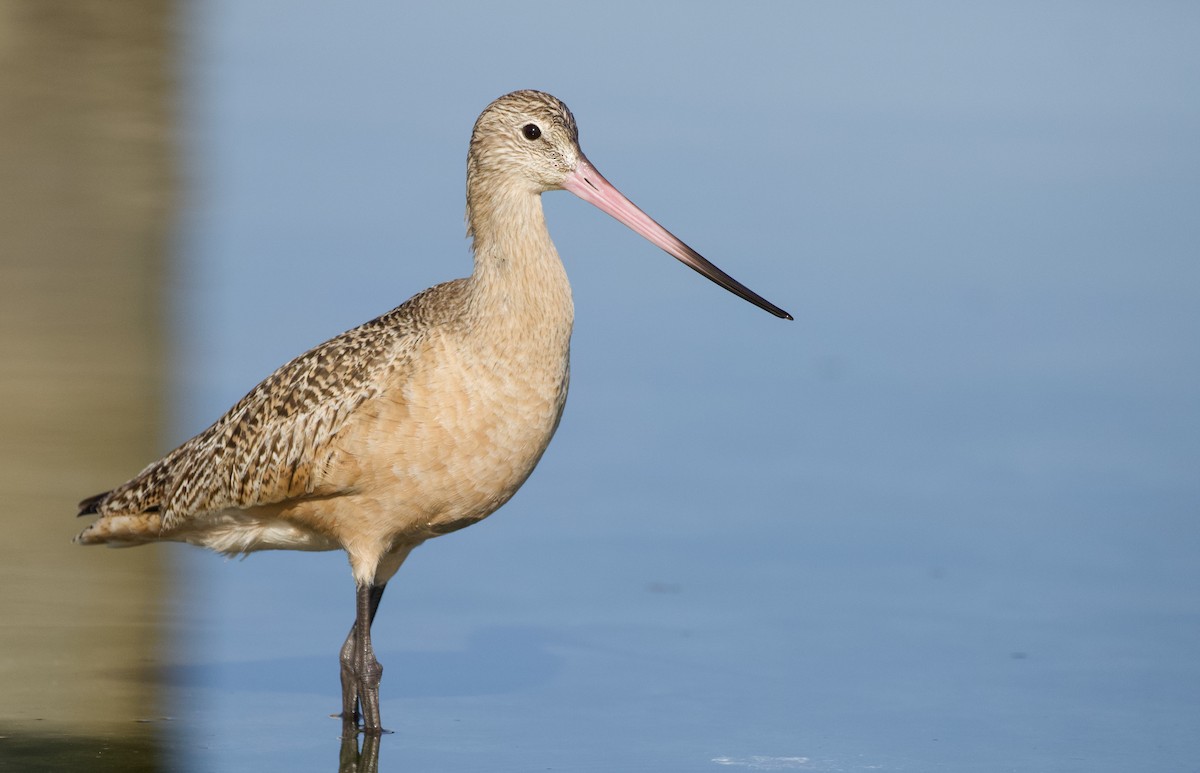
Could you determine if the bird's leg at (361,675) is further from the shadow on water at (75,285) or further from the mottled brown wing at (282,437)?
the shadow on water at (75,285)

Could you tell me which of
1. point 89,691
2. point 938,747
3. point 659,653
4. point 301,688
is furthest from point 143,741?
point 938,747

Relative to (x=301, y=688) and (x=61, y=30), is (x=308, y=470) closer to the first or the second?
(x=301, y=688)

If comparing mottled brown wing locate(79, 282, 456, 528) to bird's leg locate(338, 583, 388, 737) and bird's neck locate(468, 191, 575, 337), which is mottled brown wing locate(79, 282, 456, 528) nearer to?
bird's neck locate(468, 191, 575, 337)

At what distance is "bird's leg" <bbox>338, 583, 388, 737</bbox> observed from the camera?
7754 mm

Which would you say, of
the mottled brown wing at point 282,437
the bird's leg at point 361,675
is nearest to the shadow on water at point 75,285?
the mottled brown wing at point 282,437

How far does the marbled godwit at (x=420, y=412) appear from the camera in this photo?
A: 24.5 feet

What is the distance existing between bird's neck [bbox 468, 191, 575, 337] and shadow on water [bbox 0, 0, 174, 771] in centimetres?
137

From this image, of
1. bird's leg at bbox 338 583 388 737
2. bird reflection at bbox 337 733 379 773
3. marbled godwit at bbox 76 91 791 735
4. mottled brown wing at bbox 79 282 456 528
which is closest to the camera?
bird reflection at bbox 337 733 379 773

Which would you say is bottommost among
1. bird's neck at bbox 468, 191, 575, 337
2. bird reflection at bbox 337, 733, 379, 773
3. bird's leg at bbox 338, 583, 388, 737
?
bird reflection at bbox 337, 733, 379, 773

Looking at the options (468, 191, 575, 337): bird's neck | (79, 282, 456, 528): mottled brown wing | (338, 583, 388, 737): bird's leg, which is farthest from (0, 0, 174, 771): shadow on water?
(468, 191, 575, 337): bird's neck

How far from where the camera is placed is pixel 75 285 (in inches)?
313

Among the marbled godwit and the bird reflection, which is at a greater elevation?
the marbled godwit

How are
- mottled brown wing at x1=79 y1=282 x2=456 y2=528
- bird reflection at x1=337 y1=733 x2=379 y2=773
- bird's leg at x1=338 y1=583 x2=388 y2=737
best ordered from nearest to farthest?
bird reflection at x1=337 y1=733 x2=379 y2=773, mottled brown wing at x1=79 y1=282 x2=456 y2=528, bird's leg at x1=338 y1=583 x2=388 y2=737

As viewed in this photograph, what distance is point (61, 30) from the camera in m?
7.82
